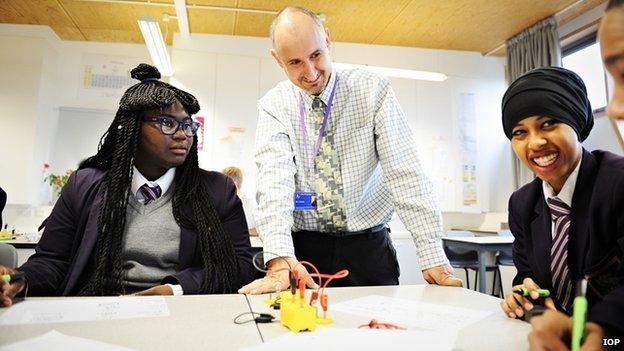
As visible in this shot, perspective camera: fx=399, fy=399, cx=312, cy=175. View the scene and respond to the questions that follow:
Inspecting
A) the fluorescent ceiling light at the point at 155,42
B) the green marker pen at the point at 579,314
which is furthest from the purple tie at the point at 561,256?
the fluorescent ceiling light at the point at 155,42

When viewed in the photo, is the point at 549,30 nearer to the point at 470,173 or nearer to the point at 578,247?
the point at 470,173

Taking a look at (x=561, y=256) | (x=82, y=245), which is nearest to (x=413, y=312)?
(x=561, y=256)

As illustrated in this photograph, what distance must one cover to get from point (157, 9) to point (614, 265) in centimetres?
464

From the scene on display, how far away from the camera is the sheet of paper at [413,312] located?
84 cm

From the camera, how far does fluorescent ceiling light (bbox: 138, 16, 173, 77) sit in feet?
11.2

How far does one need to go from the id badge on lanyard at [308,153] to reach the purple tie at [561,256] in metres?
0.75

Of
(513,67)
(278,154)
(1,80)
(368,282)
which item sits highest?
(513,67)

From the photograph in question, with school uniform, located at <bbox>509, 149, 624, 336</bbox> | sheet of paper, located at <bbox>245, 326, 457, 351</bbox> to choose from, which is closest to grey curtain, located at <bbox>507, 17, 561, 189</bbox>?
school uniform, located at <bbox>509, 149, 624, 336</bbox>

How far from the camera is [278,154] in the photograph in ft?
4.86

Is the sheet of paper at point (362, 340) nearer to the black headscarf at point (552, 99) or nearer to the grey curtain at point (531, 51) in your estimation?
the black headscarf at point (552, 99)

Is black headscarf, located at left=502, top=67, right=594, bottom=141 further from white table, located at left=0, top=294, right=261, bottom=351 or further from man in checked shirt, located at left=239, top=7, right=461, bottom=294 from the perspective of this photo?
white table, located at left=0, top=294, right=261, bottom=351

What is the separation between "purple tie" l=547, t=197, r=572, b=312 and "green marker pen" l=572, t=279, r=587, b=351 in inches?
22.2

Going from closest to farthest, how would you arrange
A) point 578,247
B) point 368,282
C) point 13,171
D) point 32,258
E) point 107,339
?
point 107,339 → point 578,247 → point 32,258 → point 368,282 → point 13,171

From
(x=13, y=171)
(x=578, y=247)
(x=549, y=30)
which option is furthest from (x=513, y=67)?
(x=13, y=171)
